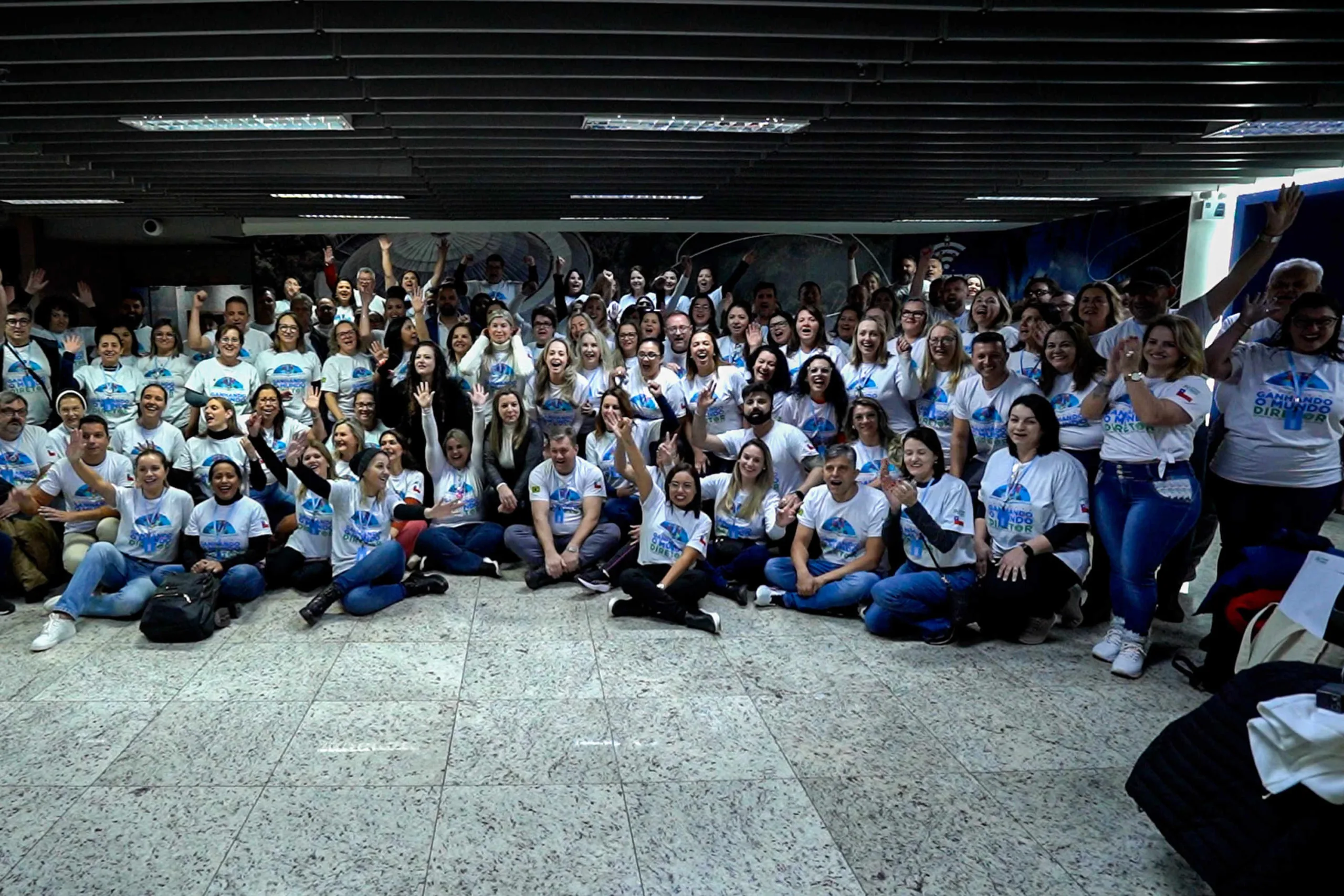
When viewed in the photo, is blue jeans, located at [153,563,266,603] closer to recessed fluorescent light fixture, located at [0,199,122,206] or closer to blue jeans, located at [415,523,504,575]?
blue jeans, located at [415,523,504,575]

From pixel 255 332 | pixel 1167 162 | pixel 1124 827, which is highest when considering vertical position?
pixel 1167 162

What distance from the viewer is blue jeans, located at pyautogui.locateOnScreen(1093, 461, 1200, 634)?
4254mm

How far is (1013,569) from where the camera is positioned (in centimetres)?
454

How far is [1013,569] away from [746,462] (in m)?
1.74

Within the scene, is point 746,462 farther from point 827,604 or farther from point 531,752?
point 531,752

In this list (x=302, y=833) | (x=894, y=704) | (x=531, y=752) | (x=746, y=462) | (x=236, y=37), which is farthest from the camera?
(x=746, y=462)

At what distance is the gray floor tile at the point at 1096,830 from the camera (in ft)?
8.97

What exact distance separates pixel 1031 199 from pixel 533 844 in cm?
877

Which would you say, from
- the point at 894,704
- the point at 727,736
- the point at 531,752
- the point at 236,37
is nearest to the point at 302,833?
the point at 531,752

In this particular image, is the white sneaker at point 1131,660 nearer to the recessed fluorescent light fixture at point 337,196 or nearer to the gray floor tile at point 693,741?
the gray floor tile at point 693,741

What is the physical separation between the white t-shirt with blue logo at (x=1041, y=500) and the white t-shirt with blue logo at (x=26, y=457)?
230 inches

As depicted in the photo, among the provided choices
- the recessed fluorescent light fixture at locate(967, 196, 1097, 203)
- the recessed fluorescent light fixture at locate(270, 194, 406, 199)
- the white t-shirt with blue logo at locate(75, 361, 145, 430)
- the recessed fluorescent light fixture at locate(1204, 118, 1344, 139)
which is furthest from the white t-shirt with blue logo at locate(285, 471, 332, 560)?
the recessed fluorescent light fixture at locate(967, 196, 1097, 203)

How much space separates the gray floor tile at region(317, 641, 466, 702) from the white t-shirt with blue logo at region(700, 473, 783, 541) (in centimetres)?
185

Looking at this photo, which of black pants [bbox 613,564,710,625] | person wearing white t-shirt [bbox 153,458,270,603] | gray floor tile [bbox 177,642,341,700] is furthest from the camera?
person wearing white t-shirt [bbox 153,458,270,603]
